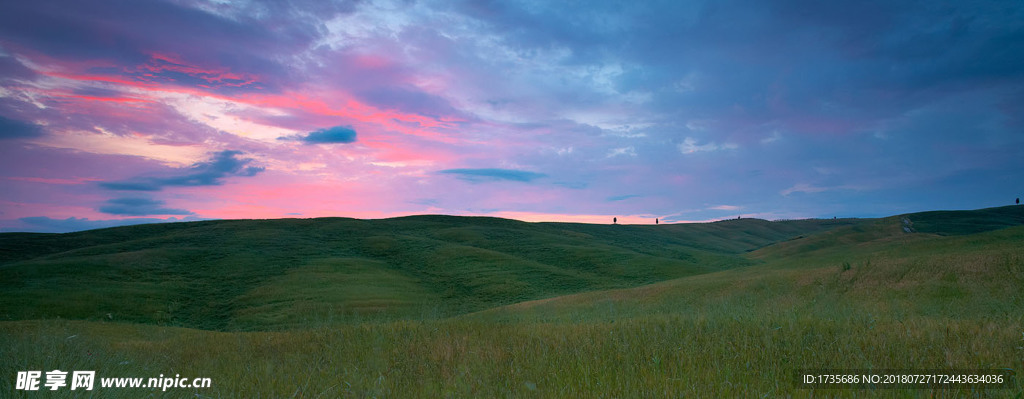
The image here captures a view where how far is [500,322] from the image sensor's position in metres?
11.6

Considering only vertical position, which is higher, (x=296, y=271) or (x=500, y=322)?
(x=500, y=322)

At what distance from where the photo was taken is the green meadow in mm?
6164

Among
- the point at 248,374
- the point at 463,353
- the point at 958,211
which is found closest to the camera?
the point at 248,374

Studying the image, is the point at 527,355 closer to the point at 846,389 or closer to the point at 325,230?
the point at 846,389

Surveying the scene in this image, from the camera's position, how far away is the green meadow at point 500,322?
616cm

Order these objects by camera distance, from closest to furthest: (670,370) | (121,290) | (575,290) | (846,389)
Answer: (846,389) < (670,370) < (121,290) < (575,290)

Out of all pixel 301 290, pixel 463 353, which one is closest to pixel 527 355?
pixel 463 353

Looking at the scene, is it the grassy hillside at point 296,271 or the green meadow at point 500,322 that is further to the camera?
the grassy hillside at point 296,271

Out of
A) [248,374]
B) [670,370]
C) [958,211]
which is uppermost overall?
[958,211]

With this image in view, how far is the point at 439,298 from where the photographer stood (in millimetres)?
36531

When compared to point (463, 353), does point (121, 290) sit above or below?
below

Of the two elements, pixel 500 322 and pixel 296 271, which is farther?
pixel 296 271

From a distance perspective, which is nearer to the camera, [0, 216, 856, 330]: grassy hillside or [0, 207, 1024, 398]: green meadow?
[0, 207, 1024, 398]: green meadow

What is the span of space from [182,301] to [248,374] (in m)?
33.3
